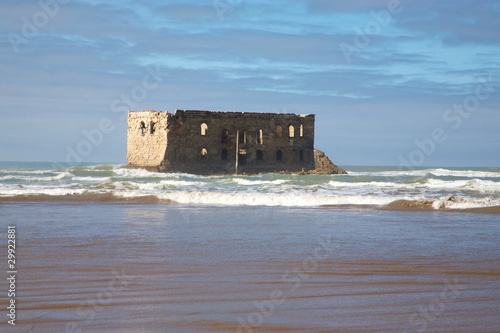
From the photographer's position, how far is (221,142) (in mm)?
35062

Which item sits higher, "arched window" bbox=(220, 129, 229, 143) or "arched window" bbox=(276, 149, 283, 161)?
"arched window" bbox=(220, 129, 229, 143)

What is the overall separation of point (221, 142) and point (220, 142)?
0.36 feet

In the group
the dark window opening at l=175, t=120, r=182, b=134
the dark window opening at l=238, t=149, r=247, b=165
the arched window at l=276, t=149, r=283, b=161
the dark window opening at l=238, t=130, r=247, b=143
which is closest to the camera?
the dark window opening at l=175, t=120, r=182, b=134

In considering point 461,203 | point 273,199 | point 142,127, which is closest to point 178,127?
point 142,127

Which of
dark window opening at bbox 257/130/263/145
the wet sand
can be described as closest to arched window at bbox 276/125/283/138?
dark window opening at bbox 257/130/263/145

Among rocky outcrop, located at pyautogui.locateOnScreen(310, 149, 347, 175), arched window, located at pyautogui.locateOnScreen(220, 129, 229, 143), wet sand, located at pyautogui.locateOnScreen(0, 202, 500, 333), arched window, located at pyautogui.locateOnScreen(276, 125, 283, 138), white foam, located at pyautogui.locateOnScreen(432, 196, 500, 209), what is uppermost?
arched window, located at pyautogui.locateOnScreen(276, 125, 283, 138)

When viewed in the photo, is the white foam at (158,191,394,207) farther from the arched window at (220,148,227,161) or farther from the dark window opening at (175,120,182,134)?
the arched window at (220,148,227,161)

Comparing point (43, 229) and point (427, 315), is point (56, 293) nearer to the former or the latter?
point (427, 315)

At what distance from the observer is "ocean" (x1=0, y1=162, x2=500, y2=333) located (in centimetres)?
409

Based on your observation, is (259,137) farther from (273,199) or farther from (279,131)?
(273,199)

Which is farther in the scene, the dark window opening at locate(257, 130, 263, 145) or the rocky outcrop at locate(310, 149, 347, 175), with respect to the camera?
the rocky outcrop at locate(310, 149, 347, 175)

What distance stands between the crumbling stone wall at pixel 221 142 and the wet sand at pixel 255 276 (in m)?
23.2

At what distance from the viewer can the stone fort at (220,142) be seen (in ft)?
109

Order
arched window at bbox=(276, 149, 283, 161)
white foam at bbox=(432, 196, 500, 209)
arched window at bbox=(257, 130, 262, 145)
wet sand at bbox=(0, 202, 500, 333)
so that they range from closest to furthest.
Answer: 1. wet sand at bbox=(0, 202, 500, 333)
2. white foam at bbox=(432, 196, 500, 209)
3. arched window at bbox=(257, 130, 262, 145)
4. arched window at bbox=(276, 149, 283, 161)
